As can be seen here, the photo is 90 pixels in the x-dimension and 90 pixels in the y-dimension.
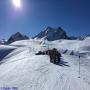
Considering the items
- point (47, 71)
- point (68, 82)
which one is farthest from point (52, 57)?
point (68, 82)

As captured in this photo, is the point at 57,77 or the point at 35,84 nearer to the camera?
the point at 35,84

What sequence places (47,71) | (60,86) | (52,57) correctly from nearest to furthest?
(60,86), (47,71), (52,57)

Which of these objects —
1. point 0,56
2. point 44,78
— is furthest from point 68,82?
point 0,56

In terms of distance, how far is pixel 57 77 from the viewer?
15.8m

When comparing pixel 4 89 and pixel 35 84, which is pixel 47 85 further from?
pixel 4 89

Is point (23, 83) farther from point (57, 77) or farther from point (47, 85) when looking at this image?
point (57, 77)

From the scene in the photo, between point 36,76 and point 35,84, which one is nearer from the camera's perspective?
A: point 35,84

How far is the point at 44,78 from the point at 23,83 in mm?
2195

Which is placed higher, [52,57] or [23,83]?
[52,57]

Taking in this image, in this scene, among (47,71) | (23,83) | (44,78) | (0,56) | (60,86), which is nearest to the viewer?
(60,86)

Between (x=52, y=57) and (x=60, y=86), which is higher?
(x=52, y=57)

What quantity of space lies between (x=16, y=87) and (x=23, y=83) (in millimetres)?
1040

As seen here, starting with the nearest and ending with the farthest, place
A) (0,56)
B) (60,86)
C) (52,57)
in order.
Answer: (60,86) < (52,57) < (0,56)

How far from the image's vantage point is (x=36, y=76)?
16391mm
